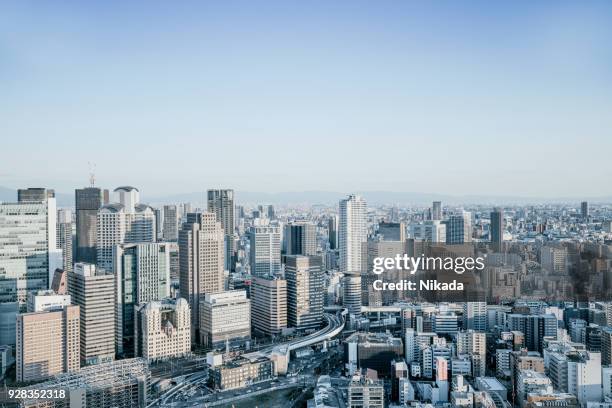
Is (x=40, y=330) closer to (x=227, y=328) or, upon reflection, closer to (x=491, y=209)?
(x=227, y=328)

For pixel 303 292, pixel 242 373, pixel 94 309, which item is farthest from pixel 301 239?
pixel 242 373

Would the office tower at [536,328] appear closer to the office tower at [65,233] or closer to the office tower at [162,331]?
the office tower at [162,331]

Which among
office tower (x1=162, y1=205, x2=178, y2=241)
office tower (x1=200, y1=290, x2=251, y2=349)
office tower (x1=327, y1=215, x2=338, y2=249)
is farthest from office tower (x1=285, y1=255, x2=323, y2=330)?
office tower (x1=162, y1=205, x2=178, y2=241)

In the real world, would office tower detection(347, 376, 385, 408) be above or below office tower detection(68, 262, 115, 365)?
below

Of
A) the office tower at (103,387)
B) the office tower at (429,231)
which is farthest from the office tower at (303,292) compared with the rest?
the office tower at (103,387)

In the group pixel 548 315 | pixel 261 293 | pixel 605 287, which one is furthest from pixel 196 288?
pixel 605 287

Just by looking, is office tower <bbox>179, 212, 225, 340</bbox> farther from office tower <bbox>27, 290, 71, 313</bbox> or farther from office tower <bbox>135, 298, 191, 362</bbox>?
office tower <bbox>27, 290, 71, 313</bbox>

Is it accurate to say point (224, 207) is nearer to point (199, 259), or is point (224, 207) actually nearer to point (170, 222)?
point (170, 222)
